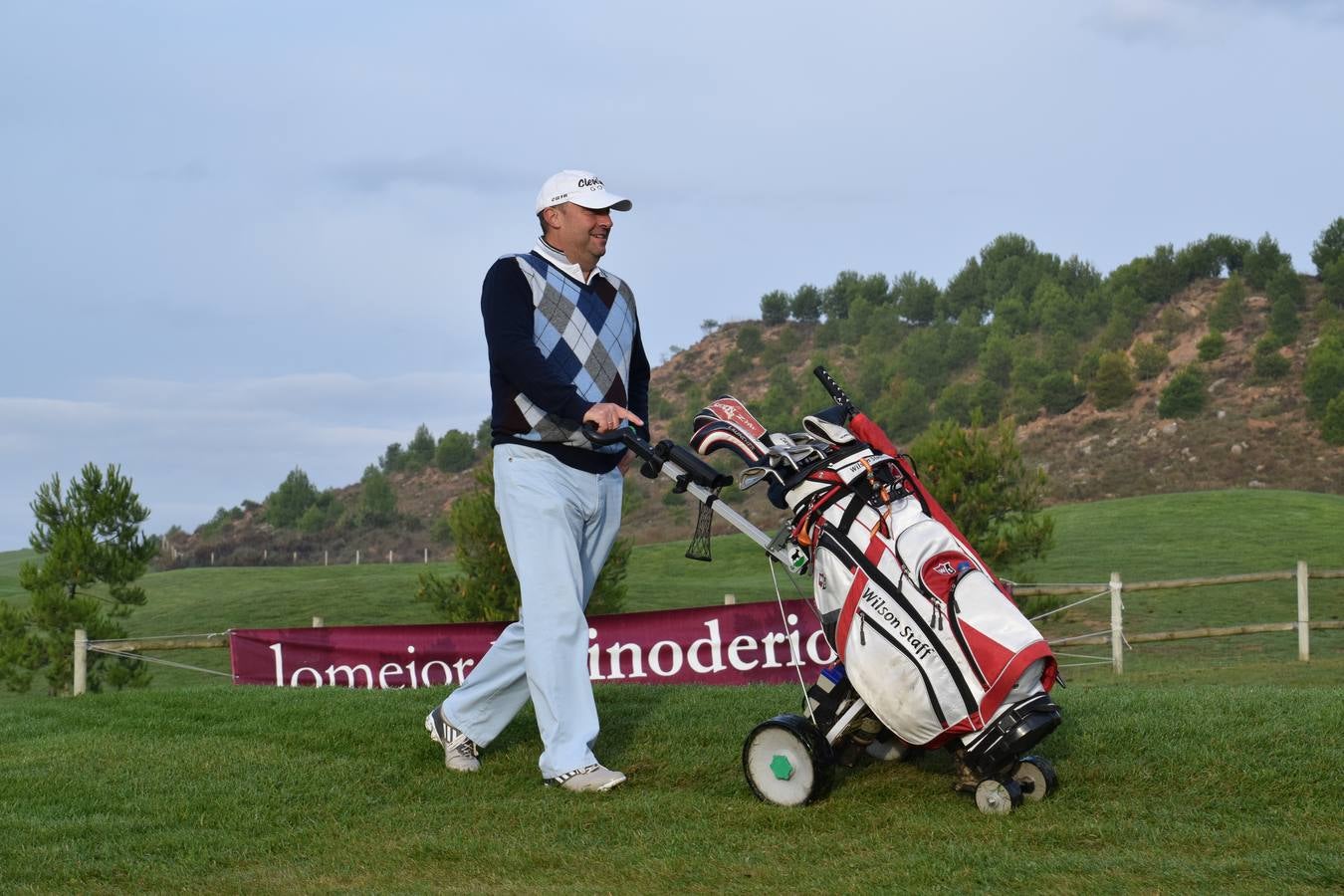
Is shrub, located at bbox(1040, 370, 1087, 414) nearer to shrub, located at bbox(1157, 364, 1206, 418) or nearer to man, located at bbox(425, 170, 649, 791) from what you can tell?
shrub, located at bbox(1157, 364, 1206, 418)

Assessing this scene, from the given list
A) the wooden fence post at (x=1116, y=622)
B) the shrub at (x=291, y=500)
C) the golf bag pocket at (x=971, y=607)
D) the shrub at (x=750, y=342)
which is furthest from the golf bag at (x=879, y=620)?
the shrub at (x=750, y=342)

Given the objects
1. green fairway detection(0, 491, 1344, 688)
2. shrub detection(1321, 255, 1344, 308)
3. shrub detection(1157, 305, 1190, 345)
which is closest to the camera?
green fairway detection(0, 491, 1344, 688)

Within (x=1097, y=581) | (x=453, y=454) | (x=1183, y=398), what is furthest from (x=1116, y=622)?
(x=453, y=454)

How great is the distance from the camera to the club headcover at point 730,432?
17.0ft

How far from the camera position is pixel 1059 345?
293 ft

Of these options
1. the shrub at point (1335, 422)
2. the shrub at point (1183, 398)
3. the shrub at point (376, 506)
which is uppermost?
the shrub at point (1183, 398)

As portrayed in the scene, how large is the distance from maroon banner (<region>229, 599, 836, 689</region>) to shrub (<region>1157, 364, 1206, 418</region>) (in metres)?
62.6

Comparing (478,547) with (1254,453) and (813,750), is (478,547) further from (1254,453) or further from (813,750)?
(1254,453)

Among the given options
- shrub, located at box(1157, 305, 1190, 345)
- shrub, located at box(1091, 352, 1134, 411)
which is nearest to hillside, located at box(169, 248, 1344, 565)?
shrub, located at box(1157, 305, 1190, 345)

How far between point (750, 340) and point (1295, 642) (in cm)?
9844

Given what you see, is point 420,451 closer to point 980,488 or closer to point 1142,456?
point 1142,456

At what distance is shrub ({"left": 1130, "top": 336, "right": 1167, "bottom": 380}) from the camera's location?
3199 inches

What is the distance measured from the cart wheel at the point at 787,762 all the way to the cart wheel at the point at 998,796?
551mm

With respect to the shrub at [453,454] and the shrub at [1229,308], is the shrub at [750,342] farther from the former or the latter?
the shrub at [1229,308]
